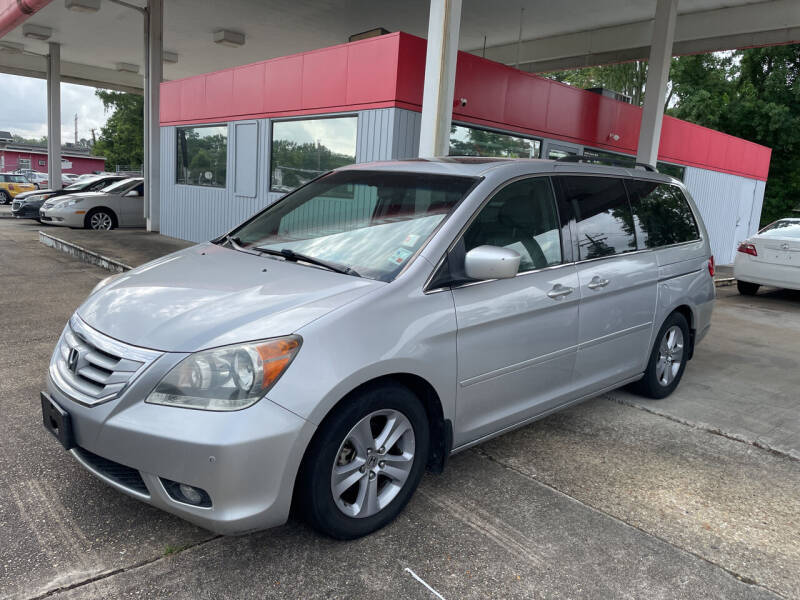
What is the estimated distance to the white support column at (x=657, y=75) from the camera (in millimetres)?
11328

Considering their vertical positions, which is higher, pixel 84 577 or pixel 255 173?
pixel 255 173

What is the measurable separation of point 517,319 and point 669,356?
2247mm

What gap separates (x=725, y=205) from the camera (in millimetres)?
16469

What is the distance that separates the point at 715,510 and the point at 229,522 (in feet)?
8.13

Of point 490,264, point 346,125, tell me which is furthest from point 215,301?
point 346,125

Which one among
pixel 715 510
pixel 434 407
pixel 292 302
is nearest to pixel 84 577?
pixel 292 302

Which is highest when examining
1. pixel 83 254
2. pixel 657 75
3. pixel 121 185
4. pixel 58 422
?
pixel 657 75

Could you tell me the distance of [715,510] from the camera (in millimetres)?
3295

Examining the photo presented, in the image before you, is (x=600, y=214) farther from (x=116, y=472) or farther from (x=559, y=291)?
(x=116, y=472)

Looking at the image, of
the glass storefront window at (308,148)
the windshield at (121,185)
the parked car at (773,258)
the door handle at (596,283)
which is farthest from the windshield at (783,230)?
the windshield at (121,185)

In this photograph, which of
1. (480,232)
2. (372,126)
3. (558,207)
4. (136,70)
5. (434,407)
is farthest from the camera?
(136,70)

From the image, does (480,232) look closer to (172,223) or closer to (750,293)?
(750,293)

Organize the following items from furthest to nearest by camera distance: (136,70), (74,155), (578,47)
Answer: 1. (74,155)
2. (136,70)
3. (578,47)

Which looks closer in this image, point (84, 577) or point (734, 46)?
point (84, 577)
